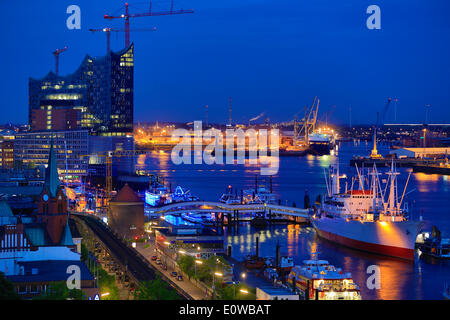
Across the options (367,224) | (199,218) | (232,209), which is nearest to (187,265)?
(367,224)

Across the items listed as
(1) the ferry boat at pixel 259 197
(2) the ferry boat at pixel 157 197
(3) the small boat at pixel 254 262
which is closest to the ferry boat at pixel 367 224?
(3) the small boat at pixel 254 262

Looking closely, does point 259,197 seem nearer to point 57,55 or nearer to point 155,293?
point 155,293

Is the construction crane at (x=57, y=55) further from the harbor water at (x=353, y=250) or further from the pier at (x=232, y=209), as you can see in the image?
the pier at (x=232, y=209)

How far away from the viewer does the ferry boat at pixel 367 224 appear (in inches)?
663

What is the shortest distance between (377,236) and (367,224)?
1.83ft

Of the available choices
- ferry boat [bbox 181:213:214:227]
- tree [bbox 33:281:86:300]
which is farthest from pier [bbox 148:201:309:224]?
tree [bbox 33:281:86:300]

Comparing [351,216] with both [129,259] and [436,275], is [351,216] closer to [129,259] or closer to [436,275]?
[436,275]

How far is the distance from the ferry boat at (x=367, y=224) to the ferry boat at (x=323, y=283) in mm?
4503

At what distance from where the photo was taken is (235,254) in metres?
16.2

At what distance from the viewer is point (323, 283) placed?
11828 mm

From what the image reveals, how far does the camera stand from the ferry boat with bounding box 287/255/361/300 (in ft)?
38.1

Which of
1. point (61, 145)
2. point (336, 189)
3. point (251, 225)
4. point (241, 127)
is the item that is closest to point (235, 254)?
point (251, 225)

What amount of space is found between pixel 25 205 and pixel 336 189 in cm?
1172

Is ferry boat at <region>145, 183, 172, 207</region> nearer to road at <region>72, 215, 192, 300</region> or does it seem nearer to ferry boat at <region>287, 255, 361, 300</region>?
road at <region>72, 215, 192, 300</region>
